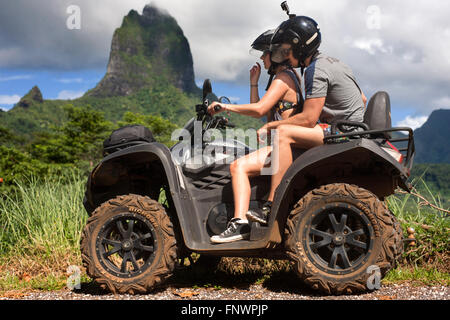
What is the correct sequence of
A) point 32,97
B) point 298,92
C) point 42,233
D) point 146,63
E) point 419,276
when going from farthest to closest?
point 146,63 → point 32,97 → point 42,233 → point 419,276 → point 298,92

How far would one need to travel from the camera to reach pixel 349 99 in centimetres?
354

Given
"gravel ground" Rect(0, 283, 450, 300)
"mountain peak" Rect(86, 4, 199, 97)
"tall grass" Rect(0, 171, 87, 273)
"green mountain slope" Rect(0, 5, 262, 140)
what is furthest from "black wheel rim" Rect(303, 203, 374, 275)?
"mountain peak" Rect(86, 4, 199, 97)

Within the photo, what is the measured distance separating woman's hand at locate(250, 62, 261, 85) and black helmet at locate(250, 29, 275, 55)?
5.8 inches

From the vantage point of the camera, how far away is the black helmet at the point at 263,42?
3.95 meters

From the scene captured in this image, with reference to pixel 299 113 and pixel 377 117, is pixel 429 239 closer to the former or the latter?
pixel 377 117

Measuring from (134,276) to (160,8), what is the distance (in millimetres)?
175812

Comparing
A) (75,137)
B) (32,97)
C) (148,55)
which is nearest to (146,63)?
(148,55)

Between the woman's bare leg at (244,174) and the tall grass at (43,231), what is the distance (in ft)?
8.04

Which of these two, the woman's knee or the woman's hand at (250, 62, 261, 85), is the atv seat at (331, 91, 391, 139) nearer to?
the woman's knee

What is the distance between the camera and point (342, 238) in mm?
3152

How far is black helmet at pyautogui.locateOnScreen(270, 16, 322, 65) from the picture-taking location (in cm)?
360

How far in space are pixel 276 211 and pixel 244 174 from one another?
432 mm

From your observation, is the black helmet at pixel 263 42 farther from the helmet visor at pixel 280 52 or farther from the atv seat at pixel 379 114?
the atv seat at pixel 379 114

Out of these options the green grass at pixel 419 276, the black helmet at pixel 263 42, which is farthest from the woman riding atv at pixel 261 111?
the green grass at pixel 419 276
